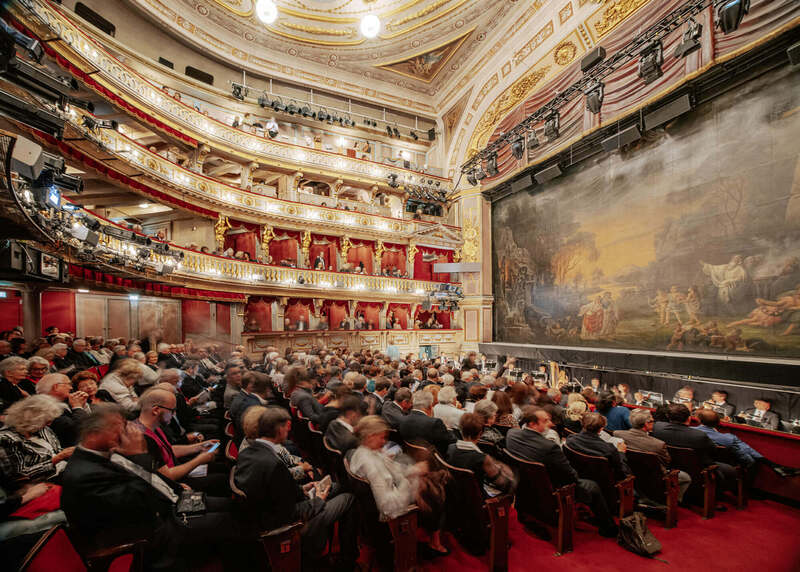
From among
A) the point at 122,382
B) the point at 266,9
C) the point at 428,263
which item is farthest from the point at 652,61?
the point at 428,263

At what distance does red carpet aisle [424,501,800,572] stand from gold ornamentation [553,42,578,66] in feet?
42.9

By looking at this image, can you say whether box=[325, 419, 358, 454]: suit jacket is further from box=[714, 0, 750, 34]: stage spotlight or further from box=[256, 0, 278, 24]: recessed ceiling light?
box=[256, 0, 278, 24]: recessed ceiling light

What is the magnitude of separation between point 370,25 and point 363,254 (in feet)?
32.2

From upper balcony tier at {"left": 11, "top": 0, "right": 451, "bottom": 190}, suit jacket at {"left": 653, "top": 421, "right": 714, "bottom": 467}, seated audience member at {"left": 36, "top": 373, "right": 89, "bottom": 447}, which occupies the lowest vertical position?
suit jacket at {"left": 653, "top": 421, "right": 714, "bottom": 467}

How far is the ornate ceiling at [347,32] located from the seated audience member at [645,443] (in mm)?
15455

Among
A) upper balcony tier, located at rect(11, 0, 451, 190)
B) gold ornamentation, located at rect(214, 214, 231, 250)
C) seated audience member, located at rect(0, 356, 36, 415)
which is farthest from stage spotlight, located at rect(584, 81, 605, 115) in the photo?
gold ornamentation, located at rect(214, 214, 231, 250)

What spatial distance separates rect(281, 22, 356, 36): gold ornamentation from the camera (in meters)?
16.1

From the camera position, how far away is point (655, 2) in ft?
31.2

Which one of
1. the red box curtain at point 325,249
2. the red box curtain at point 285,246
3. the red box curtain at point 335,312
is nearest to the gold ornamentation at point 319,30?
the red box curtain at point 285,246

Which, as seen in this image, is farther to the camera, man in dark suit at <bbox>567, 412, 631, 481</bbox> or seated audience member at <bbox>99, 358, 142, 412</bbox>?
seated audience member at <bbox>99, 358, 142, 412</bbox>

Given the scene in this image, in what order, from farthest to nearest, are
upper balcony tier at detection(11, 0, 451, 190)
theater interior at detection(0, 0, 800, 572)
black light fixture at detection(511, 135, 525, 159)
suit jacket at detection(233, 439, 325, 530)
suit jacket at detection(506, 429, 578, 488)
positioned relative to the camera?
black light fixture at detection(511, 135, 525, 159) < upper balcony tier at detection(11, 0, 451, 190) < suit jacket at detection(506, 429, 578, 488) < theater interior at detection(0, 0, 800, 572) < suit jacket at detection(233, 439, 325, 530)

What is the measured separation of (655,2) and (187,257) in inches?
570

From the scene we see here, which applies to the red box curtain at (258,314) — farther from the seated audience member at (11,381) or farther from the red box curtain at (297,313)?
the seated audience member at (11,381)

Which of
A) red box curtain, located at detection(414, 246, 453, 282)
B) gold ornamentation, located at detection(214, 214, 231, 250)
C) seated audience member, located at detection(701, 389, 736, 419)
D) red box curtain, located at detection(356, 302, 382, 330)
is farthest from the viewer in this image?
red box curtain, located at detection(414, 246, 453, 282)
